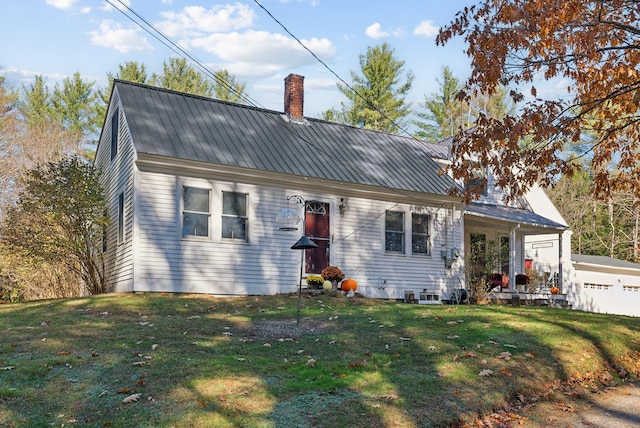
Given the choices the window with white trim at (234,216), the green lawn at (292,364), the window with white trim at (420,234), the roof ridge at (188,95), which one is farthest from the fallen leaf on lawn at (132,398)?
the window with white trim at (420,234)

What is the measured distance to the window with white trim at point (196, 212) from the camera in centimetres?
1683

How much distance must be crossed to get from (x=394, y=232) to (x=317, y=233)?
2732mm

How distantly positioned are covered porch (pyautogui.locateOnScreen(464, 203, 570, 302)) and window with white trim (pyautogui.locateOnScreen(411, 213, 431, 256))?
1472 mm

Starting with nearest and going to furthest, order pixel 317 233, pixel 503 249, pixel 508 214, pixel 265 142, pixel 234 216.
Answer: pixel 234 216, pixel 317 233, pixel 265 142, pixel 508 214, pixel 503 249

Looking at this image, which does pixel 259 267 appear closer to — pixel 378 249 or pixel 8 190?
pixel 378 249

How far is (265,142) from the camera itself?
19.2 meters

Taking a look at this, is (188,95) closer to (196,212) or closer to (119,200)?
(119,200)

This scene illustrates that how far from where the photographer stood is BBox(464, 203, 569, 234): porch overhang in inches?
880

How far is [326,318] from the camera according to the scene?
1249 cm

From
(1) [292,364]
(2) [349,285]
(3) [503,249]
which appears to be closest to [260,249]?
(2) [349,285]

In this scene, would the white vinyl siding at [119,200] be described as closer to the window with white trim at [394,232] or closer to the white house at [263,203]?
the white house at [263,203]

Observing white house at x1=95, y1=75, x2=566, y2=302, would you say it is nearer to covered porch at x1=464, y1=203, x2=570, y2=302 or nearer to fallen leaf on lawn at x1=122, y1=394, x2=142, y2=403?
covered porch at x1=464, y1=203, x2=570, y2=302

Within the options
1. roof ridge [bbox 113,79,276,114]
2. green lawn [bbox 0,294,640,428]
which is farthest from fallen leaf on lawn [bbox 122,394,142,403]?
roof ridge [bbox 113,79,276,114]

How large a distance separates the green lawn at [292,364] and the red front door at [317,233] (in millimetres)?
5099
